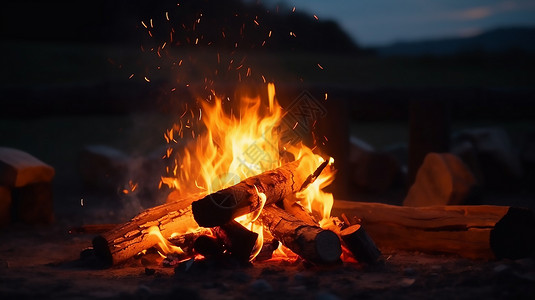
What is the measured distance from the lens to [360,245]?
12.6 ft

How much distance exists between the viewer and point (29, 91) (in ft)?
23.7

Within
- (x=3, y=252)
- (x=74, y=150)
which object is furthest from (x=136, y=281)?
(x=74, y=150)

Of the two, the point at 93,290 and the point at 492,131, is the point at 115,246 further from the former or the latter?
the point at 492,131

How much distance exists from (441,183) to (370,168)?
1.68m

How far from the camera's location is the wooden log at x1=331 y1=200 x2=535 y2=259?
3.89m

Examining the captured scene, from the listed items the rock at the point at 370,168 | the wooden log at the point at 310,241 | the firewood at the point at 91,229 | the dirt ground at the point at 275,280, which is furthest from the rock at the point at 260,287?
the rock at the point at 370,168

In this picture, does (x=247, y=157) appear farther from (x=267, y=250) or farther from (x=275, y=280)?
(x=275, y=280)

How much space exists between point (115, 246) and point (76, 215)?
7.60 ft

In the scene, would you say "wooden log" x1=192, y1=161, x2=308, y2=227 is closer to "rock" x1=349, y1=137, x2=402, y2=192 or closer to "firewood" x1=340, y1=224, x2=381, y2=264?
"firewood" x1=340, y1=224, x2=381, y2=264

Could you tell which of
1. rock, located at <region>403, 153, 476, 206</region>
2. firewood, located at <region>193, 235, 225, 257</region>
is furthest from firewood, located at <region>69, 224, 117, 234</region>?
rock, located at <region>403, 153, 476, 206</region>

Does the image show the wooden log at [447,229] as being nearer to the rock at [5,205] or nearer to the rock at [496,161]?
the rock at [5,205]

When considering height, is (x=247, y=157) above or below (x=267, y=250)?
above

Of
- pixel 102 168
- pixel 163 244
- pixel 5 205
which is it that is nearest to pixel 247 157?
pixel 163 244

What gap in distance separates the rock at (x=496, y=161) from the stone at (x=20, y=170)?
488 cm
